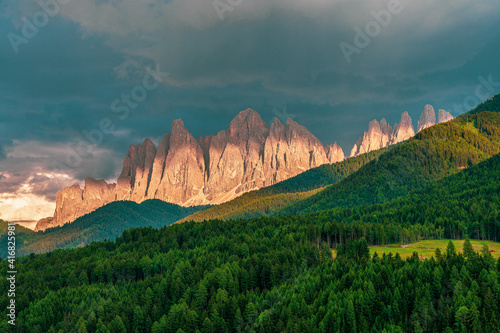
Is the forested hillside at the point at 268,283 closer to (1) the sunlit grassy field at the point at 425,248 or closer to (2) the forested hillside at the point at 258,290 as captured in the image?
(2) the forested hillside at the point at 258,290

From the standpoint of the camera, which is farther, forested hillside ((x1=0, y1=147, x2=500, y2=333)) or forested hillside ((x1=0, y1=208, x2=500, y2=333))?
forested hillside ((x1=0, y1=147, x2=500, y2=333))

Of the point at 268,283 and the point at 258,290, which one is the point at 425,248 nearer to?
the point at 268,283

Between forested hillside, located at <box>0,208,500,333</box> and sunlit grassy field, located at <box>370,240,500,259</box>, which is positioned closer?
forested hillside, located at <box>0,208,500,333</box>

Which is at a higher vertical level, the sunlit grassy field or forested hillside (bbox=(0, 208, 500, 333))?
the sunlit grassy field

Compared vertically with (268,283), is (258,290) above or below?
below

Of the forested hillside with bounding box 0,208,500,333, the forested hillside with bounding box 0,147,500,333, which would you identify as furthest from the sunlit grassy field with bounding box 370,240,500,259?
the forested hillside with bounding box 0,208,500,333

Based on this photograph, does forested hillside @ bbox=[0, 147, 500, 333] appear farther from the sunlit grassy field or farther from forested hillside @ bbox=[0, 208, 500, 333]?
the sunlit grassy field

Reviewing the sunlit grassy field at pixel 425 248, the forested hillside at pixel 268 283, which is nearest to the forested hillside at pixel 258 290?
the forested hillside at pixel 268 283

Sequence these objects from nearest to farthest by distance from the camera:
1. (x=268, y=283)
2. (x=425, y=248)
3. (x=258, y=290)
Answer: (x=258, y=290) < (x=268, y=283) < (x=425, y=248)

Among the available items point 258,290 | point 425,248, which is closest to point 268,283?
point 258,290

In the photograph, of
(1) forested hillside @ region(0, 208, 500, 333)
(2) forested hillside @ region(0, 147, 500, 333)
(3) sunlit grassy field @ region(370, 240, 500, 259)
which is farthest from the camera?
(3) sunlit grassy field @ region(370, 240, 500, 259)

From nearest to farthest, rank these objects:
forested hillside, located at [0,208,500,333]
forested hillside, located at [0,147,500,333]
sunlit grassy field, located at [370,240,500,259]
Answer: forested hillside, located at [0,208,500,333], forested hillside, located at [0,147,500,333], sunlit grassy field, located at [370,240,500,259]

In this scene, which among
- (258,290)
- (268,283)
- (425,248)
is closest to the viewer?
(258,290)

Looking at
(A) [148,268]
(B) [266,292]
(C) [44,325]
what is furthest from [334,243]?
(C) [44,325]
